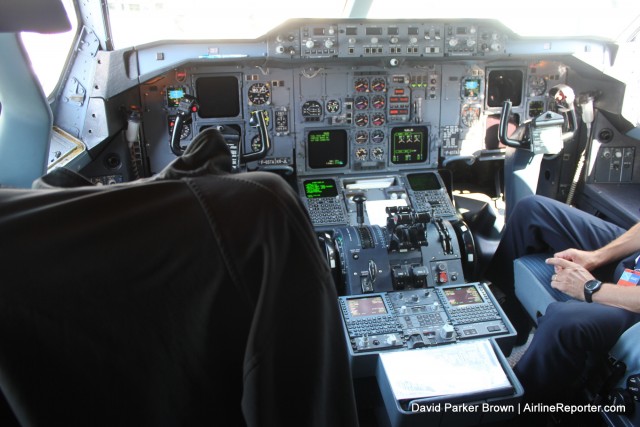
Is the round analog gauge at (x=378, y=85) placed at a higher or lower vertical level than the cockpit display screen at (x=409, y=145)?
higher

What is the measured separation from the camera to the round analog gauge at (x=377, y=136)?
14.2ft

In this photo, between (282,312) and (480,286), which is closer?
(282,312)

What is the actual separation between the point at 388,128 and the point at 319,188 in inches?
30.6

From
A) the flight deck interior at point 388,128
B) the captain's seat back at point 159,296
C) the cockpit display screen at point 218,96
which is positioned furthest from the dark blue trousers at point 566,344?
the cockpit display screen at point 218,96

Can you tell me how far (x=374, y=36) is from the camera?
3.83m

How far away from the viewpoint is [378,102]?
168 inches

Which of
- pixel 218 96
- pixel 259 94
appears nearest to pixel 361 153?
pixel 259 94

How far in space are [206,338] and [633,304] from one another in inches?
76.5

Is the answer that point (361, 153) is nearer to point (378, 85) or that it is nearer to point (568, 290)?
point (378, 85)

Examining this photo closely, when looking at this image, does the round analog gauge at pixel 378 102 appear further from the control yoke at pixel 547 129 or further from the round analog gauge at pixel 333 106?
the control yoke at pixel 547 129

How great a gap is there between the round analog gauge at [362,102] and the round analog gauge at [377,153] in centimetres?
35

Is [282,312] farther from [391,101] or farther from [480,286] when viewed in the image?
[391,101]

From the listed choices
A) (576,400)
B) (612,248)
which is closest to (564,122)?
(612,248)

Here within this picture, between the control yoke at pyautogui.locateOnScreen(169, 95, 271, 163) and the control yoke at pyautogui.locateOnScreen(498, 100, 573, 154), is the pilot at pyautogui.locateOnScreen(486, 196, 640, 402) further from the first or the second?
the control yoke at pyautogui.locateOnScreen(169, 95, 271, 163)
